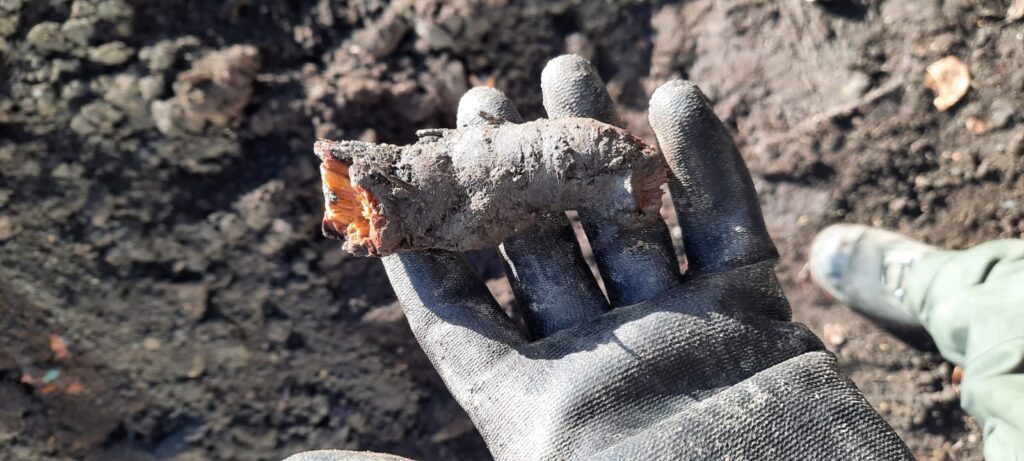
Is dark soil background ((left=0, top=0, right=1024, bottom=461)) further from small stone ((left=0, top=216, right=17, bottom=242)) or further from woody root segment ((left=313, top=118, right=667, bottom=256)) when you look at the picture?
woody root segment ((left=313, top=118, right=667, bottom=256))

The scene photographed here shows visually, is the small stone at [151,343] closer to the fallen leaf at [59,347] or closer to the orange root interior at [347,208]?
the fallen leaf at [59,347]

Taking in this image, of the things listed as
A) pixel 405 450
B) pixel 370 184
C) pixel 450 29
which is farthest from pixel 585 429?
pixel 450 29

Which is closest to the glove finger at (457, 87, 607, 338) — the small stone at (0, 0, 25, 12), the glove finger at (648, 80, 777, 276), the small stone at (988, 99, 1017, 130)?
the glove finger at (648, 80, 777, 276)

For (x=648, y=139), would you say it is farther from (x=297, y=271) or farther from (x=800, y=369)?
(x=297, y=271)

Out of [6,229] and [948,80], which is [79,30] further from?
[948,80]

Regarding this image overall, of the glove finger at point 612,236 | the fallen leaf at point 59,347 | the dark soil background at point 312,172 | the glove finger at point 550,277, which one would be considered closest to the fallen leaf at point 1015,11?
the dark soil background at point 312,172

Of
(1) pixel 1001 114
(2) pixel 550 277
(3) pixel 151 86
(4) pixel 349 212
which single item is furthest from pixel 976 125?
(3) pixel 151 86

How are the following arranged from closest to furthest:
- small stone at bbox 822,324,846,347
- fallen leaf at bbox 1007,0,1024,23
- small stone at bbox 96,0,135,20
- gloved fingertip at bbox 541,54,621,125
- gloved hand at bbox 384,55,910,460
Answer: gloved hand at bbox 384,55,910,460 → gloved fingertip at bbox 541,54,621,125 → fallen leaf at bbox 1007,0,1024,23 → small stone at bbox 96,0,135,20 → small stone at bbox 822,324,846,347
